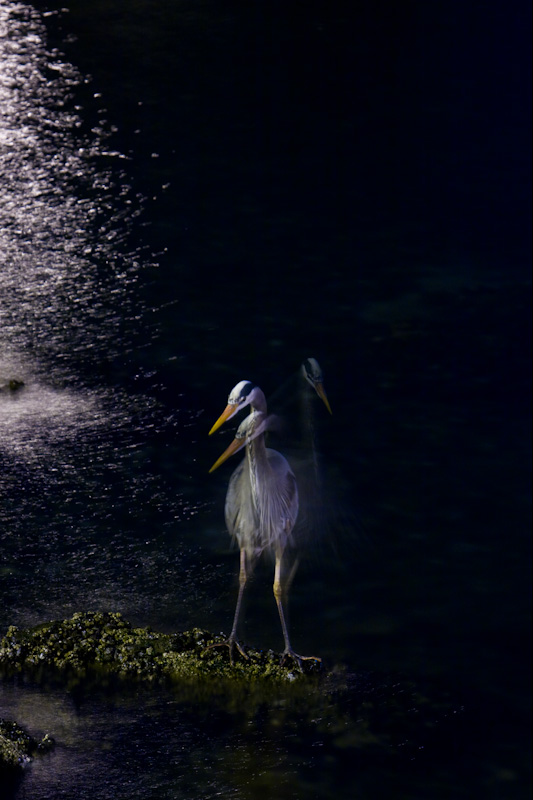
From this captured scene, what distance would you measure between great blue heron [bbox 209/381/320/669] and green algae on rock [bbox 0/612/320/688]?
99 millimetres

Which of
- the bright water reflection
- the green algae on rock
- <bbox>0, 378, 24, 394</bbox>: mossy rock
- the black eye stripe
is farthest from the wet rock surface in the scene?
<bbox>0, 378, 24, 394</bbox>: mossy rock

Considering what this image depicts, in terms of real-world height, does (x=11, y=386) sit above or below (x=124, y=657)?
above

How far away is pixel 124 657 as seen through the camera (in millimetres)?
5941

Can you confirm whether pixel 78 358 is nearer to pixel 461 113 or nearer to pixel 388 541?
pixel 388 541

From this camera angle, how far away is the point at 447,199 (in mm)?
11930

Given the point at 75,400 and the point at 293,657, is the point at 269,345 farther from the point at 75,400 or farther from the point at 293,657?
the point at 293,657

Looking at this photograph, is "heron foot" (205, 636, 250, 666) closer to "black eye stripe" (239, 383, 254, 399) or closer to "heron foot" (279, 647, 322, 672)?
"heron foot" (279, 647, 322, 672)

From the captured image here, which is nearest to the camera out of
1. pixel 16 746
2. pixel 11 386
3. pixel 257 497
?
pixel 16 746

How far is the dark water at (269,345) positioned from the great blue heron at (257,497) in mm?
324

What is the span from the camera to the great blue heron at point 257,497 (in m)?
6.00

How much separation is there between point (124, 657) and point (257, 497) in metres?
1.12

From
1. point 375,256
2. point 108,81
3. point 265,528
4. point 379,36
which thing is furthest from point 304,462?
point 379,36

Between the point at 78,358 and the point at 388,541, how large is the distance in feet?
10.8

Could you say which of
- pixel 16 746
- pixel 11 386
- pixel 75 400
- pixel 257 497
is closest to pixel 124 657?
pixel 16 746
